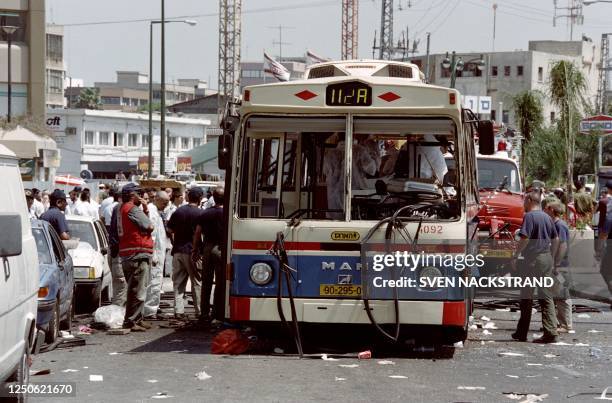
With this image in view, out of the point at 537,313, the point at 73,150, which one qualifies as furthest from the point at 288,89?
the point at 73,150

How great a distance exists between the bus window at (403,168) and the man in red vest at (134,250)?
3.60 metres

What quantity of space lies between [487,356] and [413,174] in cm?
218

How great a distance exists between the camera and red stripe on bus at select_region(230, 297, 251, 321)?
1328 centimetres

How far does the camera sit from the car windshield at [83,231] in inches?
813

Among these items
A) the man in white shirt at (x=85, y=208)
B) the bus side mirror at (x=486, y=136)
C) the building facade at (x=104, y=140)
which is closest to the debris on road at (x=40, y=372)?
the bus side mirror at (x=486, y=136)

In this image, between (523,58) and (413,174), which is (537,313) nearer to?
(413,174)

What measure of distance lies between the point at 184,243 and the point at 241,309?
4459 mm

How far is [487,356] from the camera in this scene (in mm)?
13867

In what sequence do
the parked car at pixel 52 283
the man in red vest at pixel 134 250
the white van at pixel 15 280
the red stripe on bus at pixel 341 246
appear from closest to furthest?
the white van at pixel 15 280 < the red stripe on bus at pixel 341 246 < the parked car at pixel 52 283 < the man in red vest at pixel 134 250

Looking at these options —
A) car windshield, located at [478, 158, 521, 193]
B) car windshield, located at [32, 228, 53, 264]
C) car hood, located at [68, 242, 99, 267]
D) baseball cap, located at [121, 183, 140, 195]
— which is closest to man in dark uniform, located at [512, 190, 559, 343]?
baseball cap, located at [121, 183, 140, 195]

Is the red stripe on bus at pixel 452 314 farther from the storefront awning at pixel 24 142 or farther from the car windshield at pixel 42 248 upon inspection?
the storefront awning at pixel 24 142

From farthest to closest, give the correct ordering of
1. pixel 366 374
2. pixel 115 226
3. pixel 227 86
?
pixel 227 86, pixel 115 226, pixel 366 374

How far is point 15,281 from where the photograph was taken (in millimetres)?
8766

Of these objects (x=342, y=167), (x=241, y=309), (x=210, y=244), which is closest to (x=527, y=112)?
(x=210, y=244)
